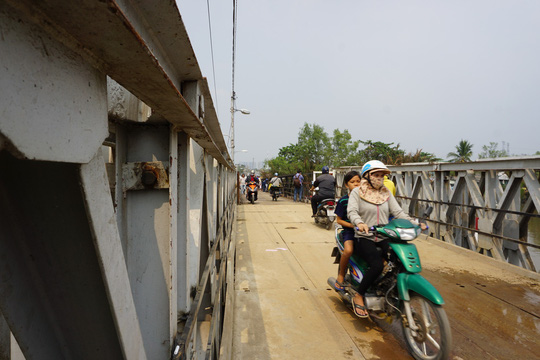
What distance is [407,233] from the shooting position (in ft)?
9.65

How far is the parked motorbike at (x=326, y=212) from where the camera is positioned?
26.6 feet

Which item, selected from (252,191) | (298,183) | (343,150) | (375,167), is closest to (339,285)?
(375,167)

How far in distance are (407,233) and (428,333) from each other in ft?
2.79

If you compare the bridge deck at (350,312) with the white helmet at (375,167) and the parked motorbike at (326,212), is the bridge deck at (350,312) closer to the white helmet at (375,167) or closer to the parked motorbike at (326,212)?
the white helmet at (375,167)

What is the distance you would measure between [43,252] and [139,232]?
0.52 metres

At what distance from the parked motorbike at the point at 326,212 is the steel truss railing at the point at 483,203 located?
190 centimetres

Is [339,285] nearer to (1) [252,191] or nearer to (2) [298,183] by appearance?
(1) [252,191]

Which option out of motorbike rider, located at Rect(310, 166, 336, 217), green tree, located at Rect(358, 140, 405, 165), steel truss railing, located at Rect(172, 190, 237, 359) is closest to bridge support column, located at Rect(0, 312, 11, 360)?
steel truss railing, located at Rect(172, 190, 237, 359)

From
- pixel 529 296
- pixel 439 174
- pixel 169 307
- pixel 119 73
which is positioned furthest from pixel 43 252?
pixel 439 174

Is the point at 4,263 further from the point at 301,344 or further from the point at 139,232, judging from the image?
the point at 301,344

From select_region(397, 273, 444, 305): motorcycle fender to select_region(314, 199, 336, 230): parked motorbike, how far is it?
512cm

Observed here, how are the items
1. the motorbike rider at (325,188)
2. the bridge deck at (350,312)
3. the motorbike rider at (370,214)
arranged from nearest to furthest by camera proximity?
the bridge deck at (350,312) → the motorbike rider at (370,214) → the motorbike rider at (325,188)

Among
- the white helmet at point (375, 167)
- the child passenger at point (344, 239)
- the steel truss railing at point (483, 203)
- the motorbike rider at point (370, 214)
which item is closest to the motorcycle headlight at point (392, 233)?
the motorbike rider at point (370, 214)

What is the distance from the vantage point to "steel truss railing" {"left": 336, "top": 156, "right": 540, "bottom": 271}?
5.16 meters
